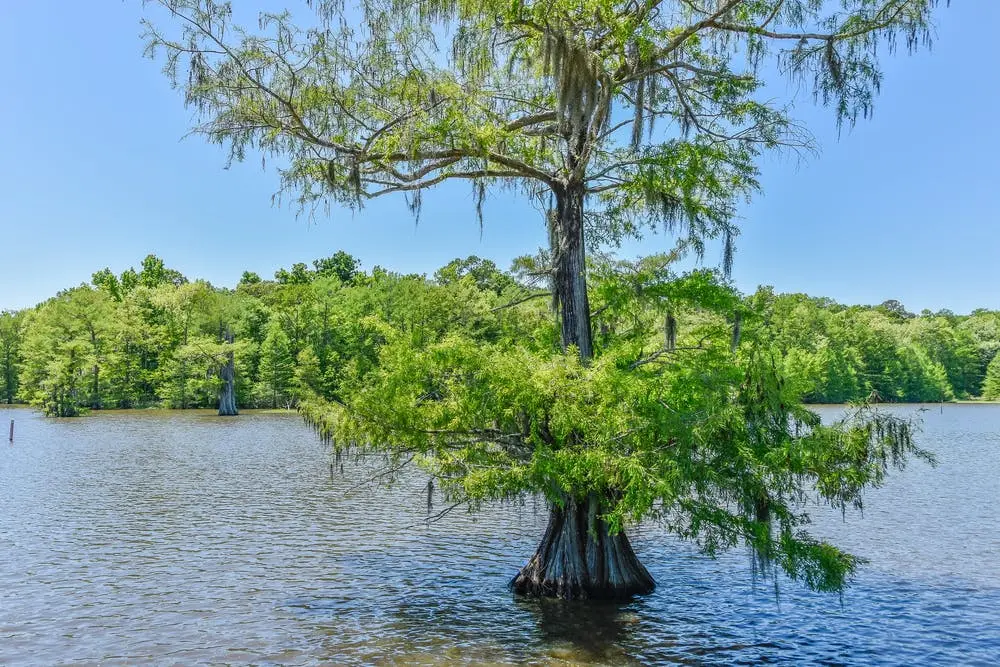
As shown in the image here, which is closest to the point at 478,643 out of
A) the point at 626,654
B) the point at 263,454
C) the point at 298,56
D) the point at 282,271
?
the point at 626,654

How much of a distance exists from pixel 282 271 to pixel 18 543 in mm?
90234

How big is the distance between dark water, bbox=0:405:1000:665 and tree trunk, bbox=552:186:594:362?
429cm

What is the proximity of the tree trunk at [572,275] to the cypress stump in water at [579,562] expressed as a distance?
266 cm

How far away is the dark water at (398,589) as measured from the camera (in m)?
10.1

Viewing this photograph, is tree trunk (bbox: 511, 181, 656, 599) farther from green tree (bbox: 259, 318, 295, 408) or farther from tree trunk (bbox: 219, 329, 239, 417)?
green tree (bbox: 259, 318, 295, 408)

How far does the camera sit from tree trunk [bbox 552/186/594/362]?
1238cm

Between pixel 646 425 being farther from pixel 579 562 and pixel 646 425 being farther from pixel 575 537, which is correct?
pixel 579 562

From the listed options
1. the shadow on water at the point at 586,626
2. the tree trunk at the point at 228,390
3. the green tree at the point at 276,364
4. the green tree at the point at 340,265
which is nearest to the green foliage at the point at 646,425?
the shadow on water at the point at 586,626

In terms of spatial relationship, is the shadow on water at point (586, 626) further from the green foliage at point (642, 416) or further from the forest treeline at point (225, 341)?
the forest treeline at point (225, 341)

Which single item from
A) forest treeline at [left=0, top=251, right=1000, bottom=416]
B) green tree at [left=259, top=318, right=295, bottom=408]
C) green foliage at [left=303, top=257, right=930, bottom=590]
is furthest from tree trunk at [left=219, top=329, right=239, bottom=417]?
green foliage at [left=303, top=257, right=930, bottom=590]

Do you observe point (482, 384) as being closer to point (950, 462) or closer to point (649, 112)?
point (649, 112)

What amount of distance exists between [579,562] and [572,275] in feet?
15.1

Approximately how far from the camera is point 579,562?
11.8 m

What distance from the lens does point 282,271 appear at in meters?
103
